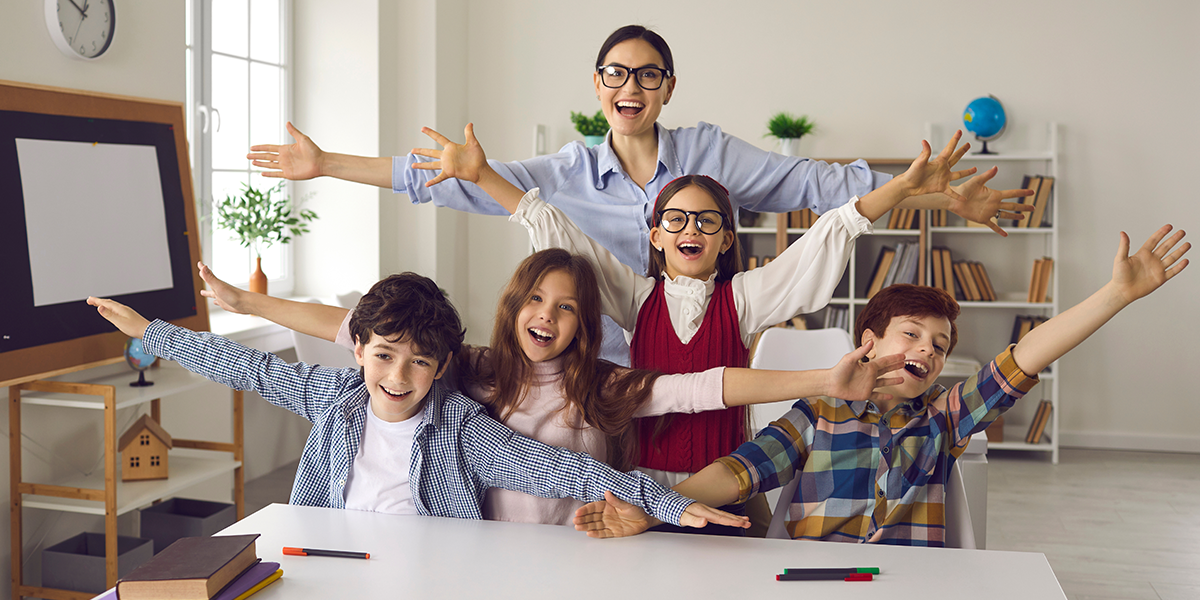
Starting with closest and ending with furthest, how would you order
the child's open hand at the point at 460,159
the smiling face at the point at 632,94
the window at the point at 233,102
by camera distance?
1. the child's open hand at the point at 460,159
2. the smiling face at the point at 632,94
3. the window at the point at 233,102

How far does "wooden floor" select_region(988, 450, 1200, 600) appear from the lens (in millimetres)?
2982

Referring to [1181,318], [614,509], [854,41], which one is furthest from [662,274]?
[1181,318]

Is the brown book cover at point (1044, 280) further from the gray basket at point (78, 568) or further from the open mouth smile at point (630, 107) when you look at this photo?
the gray basket at point (78, 568)

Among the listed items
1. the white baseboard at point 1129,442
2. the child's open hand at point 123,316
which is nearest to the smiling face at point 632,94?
the child's open hand at point 123,316

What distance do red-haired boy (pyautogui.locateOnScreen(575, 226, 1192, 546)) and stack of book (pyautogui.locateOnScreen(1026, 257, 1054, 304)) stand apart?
316 centimetres

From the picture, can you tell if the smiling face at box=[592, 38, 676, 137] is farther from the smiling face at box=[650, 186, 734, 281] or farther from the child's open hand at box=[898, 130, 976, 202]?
the child's open hand at box=[898, 130, 976, 202]

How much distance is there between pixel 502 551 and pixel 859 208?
3.15ft

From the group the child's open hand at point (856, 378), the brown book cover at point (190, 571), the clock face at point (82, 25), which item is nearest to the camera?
the brown book cover at point (190, 571)

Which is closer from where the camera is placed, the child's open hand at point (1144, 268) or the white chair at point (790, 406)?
the child's open hand at point (1144, 268)

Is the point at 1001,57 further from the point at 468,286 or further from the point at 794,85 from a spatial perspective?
the point at 468,286

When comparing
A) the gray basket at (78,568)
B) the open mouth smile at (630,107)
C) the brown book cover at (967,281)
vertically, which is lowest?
the gray basket at (78,568)

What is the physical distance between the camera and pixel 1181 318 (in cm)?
457

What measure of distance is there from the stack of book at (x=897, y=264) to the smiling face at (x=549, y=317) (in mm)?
3206

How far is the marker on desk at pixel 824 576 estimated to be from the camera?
3.99ft
